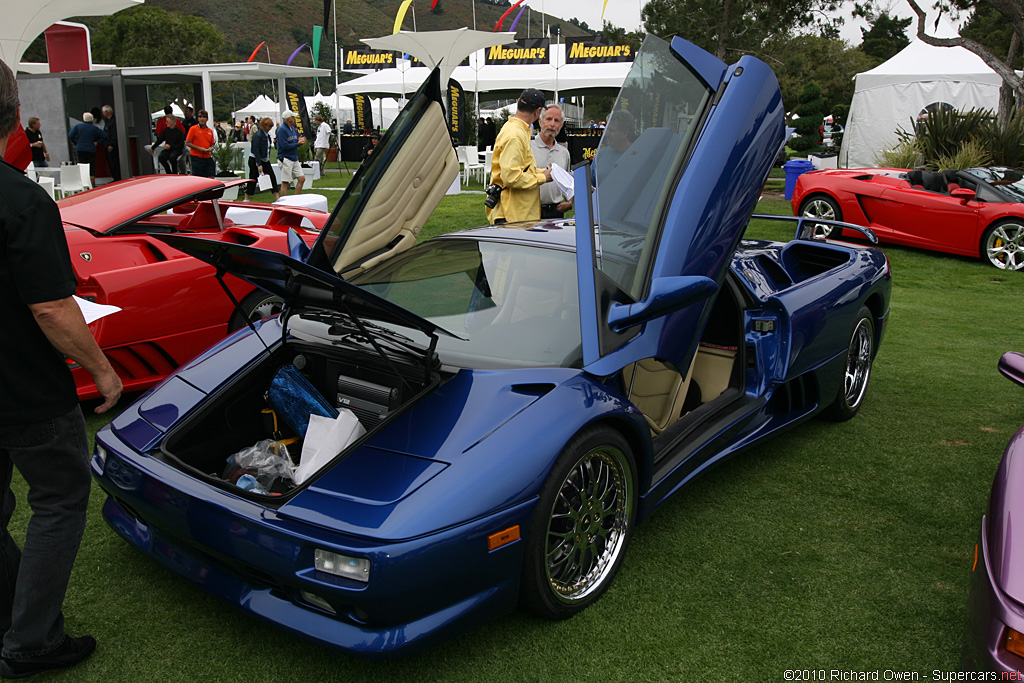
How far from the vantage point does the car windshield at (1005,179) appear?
347 inches

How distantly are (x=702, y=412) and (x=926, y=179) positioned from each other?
8.08m

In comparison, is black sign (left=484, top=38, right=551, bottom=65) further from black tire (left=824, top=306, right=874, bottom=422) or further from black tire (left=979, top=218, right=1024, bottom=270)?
black tire (left=824, top=306, right=874, bottom=422)

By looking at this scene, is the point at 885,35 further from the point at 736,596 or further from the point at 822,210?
the point at 736,596

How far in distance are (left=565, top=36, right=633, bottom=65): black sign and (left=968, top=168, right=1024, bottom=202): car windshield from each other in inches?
820

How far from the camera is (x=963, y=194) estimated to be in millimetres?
9023

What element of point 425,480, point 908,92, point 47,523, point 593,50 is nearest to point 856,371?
point 425,480

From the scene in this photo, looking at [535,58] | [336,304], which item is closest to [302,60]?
[535,58]

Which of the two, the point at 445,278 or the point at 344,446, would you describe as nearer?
the point at 344,446

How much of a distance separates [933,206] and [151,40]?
2116 inches

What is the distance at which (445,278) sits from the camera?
3.20m

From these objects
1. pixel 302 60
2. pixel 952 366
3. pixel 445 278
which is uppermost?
pixel 302 60

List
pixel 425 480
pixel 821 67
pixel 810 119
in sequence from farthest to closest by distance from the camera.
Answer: pixel 821 67 → pixel 810 119 → pixel 425 480

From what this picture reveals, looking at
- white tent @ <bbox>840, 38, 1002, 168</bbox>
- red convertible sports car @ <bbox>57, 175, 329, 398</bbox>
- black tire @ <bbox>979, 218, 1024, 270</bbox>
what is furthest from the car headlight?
white tent @ <bbox>840, 38, 1002, 168</bbox>

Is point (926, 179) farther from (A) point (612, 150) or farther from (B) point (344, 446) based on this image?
(B) point (344, 446)
